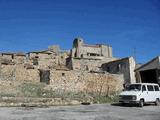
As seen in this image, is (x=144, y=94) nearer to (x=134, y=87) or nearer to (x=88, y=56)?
(x=134, y=87)

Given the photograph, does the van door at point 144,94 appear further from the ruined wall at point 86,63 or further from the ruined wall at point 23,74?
the ruined wall at point 86,63

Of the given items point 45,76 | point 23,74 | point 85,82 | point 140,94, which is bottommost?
point 140,94

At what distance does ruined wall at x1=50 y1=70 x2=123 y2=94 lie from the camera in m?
33.5

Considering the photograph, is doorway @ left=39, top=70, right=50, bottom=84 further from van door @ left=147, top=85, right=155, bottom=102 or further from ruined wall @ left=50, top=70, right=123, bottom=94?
van door @ left=147, top=85, right=155, bottom=102

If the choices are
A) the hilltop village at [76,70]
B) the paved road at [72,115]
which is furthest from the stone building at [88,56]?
the paved road at [72,115]

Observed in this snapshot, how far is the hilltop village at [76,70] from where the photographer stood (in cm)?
3403

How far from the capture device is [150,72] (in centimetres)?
4656

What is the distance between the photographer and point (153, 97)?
26.8 meters

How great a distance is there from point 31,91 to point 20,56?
16508mm

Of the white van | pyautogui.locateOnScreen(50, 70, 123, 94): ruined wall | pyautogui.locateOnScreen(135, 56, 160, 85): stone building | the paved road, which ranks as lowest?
the paved road

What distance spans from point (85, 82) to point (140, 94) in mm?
11434

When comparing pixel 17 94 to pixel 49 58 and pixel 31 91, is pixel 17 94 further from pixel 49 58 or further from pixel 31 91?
pixel 49 58

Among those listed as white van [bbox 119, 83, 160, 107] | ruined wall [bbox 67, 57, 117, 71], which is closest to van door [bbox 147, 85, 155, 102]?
white van [bbox 119, 83, 160, 107]

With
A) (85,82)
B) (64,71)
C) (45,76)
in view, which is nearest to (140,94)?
(85,82)
